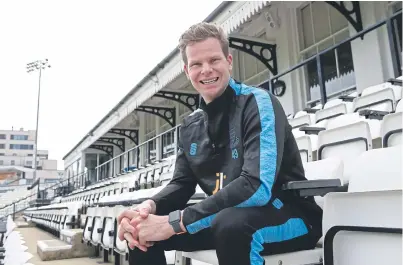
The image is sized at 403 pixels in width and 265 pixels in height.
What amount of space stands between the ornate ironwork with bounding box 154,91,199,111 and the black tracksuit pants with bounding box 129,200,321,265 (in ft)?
28.5

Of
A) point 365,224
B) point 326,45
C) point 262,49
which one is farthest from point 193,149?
point 262,49

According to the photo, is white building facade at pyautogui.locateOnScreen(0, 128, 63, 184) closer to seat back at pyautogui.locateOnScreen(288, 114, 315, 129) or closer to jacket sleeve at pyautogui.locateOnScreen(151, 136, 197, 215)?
seat back at pyautogui.locateOnScreen(288, 114, 315, 129)

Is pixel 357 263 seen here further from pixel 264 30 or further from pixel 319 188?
pixel 264 30

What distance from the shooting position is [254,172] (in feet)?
3.63

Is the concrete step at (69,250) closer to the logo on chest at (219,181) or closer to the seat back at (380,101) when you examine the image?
the logo on chest at (219,181)

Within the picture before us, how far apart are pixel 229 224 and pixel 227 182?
0.91 ft

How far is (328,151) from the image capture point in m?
2.37

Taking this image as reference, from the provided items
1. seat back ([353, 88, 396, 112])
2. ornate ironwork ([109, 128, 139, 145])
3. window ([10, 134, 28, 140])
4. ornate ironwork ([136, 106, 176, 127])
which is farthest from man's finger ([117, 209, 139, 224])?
window ([10, 134, 28, 140])

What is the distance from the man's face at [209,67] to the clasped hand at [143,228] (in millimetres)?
509

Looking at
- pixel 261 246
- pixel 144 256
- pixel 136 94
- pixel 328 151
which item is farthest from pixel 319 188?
pixel 136 94

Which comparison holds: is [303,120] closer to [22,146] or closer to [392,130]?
[392,130]

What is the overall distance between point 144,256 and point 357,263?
72 cm

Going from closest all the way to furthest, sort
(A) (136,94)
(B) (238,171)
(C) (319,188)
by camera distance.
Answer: (C) (319,188) → (B) (238,171) → (A) (136,94)

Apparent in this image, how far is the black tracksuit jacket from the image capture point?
3.63 ft
